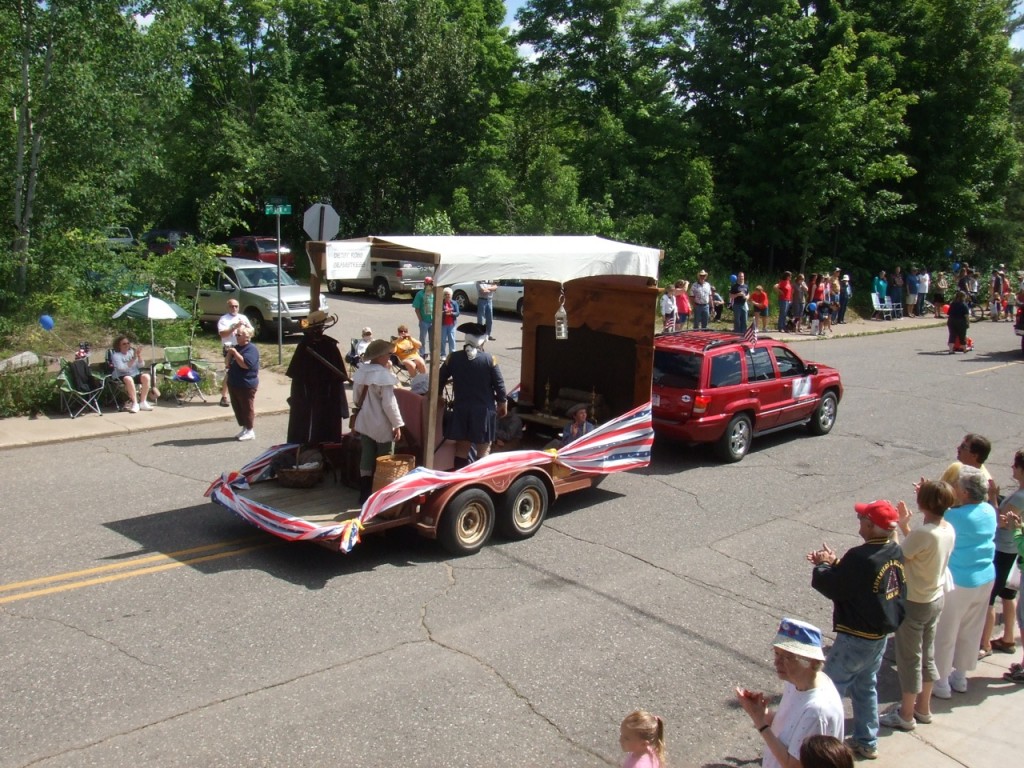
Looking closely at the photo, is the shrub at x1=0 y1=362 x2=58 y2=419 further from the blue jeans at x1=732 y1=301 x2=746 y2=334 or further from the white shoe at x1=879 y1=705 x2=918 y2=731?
the blue jeans at x1=732 y1=301 x2=746 y2=334

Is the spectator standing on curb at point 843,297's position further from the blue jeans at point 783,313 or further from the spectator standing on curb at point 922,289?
the spectator standing on curb at point 922,289

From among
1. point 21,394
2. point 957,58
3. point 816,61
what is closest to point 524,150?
point 816,61

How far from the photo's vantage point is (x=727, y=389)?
1187 centimetres

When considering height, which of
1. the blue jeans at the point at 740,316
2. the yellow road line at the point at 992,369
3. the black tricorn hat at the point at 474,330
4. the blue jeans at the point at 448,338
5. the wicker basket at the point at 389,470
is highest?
the black tricorn hat at the point at 474,330

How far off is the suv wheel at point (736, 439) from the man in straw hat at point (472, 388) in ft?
13.9

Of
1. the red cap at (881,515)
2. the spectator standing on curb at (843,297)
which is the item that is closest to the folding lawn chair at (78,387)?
the red cap at (881,515)

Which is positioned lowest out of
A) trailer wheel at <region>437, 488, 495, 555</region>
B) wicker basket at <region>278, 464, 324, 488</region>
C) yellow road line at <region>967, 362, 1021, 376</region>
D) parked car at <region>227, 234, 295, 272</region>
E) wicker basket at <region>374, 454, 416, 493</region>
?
trailer wheel at <region>437, 488, 495, 555</region>

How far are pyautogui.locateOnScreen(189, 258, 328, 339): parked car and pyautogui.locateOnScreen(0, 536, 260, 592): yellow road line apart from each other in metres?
12.3

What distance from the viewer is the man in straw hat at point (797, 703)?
410 cm

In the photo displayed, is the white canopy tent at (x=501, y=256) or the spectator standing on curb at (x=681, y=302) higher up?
the white canopy tent at (x=501, y=256)

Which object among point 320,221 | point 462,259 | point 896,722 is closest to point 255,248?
point 320,221

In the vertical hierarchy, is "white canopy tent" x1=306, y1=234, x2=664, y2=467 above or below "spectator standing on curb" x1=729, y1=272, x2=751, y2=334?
above

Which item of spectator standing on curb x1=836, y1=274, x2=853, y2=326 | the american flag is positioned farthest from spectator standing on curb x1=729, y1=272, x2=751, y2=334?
the american flag

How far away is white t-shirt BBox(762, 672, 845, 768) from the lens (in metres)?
4.11
